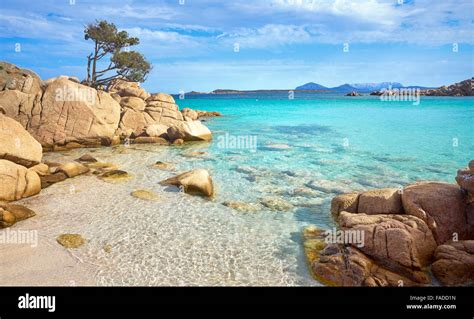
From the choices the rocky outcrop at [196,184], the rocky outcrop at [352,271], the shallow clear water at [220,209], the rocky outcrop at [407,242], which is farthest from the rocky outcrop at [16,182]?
the rocky outcrop at [352,271]

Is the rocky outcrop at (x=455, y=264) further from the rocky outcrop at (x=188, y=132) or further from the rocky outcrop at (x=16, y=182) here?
the rocky outcrop at (x=188, y=132)

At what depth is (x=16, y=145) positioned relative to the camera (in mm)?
14641

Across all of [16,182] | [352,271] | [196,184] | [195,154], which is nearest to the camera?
[352,271]

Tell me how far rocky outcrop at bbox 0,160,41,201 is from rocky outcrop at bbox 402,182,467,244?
1385 cm

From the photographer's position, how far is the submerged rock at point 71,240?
9.70m

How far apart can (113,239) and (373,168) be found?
14.8m

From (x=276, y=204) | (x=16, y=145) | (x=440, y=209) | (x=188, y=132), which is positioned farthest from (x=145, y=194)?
(x=188, y=132)

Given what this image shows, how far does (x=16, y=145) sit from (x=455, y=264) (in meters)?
16.5

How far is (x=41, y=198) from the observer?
13508mm

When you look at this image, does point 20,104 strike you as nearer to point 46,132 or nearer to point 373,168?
point 46,132

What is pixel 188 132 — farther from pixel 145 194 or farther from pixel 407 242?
pixel 407 242

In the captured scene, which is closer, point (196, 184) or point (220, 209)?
point (220, 209)

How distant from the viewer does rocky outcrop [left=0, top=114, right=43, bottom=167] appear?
1423cm
